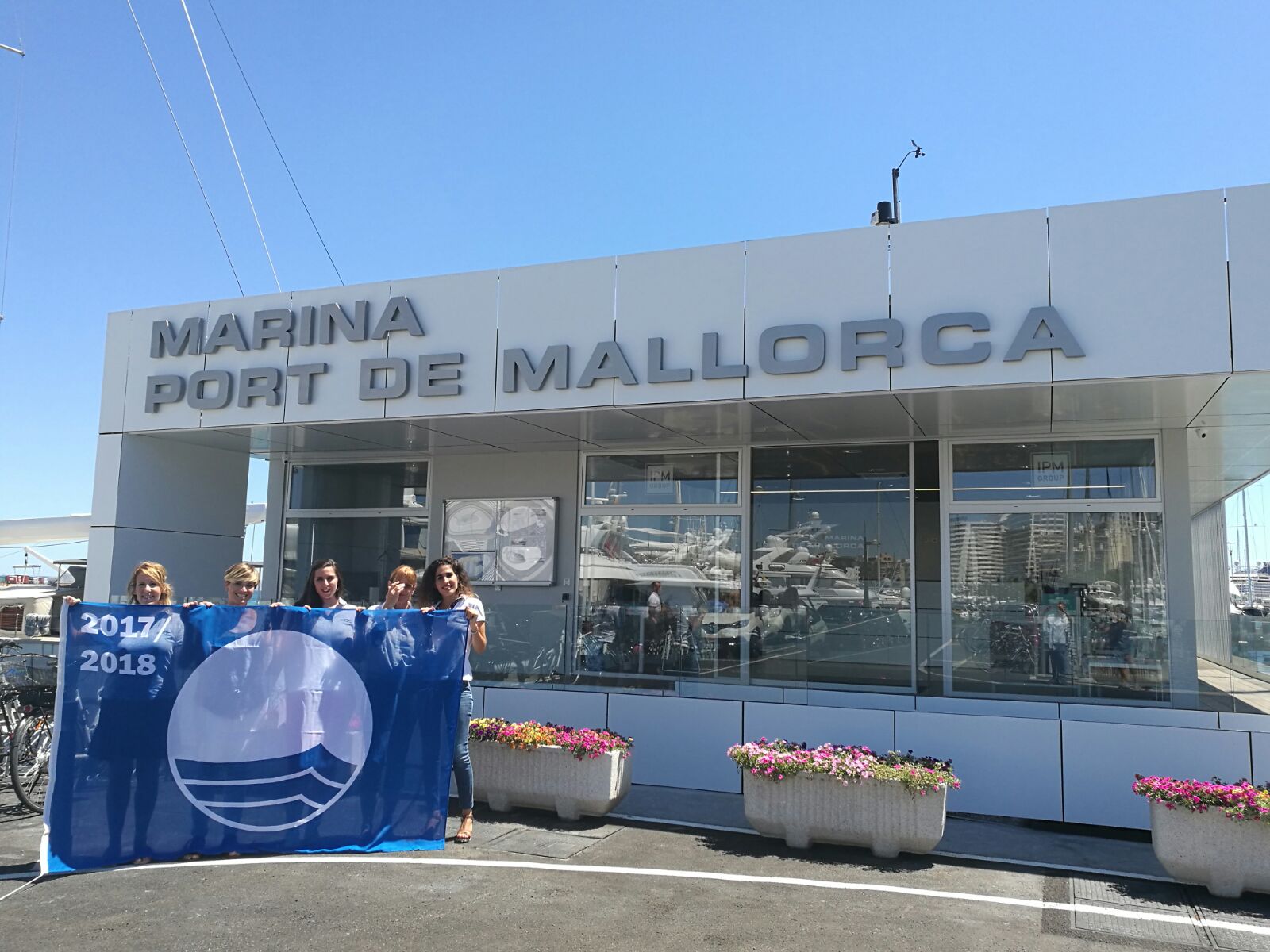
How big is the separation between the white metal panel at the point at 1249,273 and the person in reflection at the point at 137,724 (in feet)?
27.2

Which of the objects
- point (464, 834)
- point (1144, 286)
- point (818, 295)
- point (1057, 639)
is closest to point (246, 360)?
point (818, 295)

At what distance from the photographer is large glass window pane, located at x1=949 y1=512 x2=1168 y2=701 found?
28.5 ft

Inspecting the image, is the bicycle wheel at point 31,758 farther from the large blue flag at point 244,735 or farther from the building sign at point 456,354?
the building sign at point 456,354

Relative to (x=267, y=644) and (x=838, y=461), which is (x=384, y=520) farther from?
(x=267, y=644)

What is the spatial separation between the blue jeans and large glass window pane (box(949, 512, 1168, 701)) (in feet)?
15.6

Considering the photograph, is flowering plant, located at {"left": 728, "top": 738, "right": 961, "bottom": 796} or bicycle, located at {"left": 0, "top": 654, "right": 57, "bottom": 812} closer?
flowering plant, located at {"left": 728, "top": 738, "right": 961, "bottom": 796}

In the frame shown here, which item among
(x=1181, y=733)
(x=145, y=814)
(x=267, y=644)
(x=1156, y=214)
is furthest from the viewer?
(x=1156, y=214)

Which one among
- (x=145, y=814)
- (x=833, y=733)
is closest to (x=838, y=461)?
(x=833, y=733)

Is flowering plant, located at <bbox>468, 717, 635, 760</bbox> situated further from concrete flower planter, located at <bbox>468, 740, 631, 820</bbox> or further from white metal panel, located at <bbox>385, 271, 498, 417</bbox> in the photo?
white metal panel, located at <bbox>385, 271, 498, 417</bbox>

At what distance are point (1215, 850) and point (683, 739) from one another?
4.29 metres

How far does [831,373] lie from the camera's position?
30.5 ft

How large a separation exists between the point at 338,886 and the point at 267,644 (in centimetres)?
163

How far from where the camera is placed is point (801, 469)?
40.8 ft

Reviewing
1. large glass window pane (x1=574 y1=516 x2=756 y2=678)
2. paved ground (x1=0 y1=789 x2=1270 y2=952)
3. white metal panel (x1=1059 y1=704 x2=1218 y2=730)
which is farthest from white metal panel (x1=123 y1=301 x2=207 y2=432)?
white metal panel (x1=1059 y1=704 x2=1218 y2=730)
